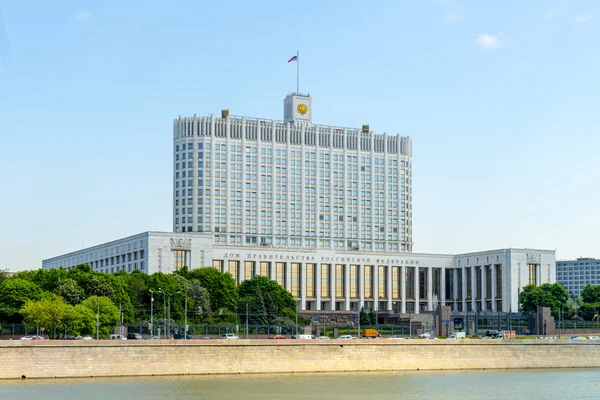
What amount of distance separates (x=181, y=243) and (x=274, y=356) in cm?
8724

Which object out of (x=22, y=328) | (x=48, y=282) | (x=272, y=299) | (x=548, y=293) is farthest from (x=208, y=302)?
(x=548, y=293)

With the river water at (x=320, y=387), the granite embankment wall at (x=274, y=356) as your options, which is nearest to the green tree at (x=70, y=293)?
the granite embankment wall at (x=274, y=356)

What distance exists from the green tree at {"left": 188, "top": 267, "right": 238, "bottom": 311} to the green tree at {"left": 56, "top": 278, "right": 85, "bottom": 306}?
36919 mm

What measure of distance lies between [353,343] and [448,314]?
141 ft

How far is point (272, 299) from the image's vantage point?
172500 mm

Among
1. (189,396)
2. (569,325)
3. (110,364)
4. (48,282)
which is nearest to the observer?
(189,396)

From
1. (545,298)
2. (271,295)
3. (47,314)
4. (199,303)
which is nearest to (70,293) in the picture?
(47,314)

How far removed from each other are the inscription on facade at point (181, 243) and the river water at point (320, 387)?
89335 mm

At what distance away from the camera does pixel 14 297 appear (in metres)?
130

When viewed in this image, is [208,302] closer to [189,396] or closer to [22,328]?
[22,328]

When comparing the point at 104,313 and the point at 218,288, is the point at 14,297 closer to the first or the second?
the point at 104,313

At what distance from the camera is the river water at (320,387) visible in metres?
86.2

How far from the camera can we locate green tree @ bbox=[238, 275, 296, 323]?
560 feet

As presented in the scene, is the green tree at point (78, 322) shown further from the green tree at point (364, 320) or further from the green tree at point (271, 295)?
the green tree at point (364, 320)
